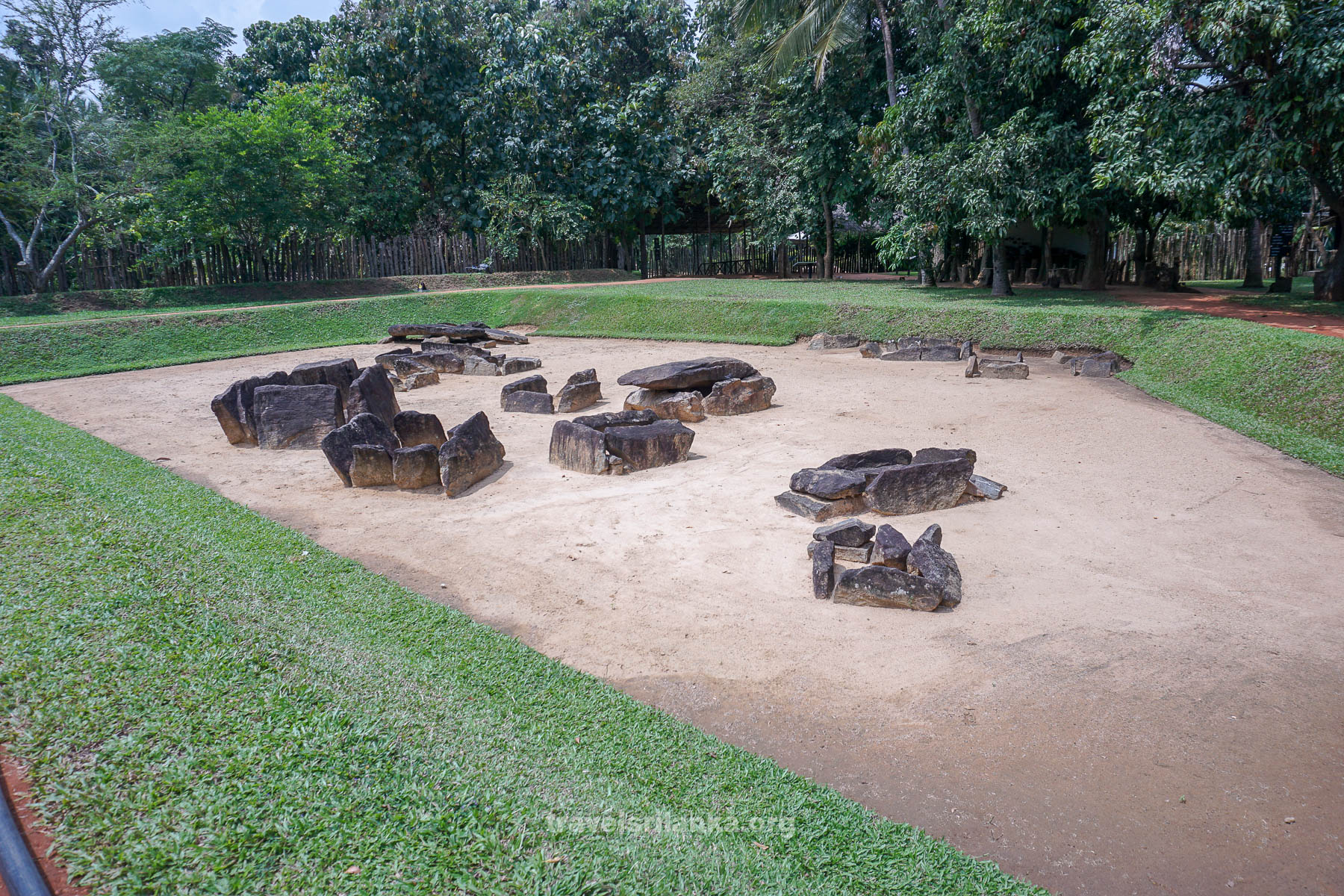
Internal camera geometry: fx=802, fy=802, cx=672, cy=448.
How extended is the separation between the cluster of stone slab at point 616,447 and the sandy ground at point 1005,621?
0.18 metres

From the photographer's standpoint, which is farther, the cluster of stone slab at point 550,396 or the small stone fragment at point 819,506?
the cluster of stone slab at point 550,396

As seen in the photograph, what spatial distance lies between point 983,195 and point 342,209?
17371 mm

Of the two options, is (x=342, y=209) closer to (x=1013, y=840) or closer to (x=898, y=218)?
(x=898, y=218)

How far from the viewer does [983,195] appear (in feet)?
49.6

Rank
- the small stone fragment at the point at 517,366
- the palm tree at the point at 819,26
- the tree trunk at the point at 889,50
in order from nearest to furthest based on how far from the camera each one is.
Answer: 1. the small stone fragment at the point at 517,366
2. the tree trunk at the point at 889,50
3. the palm tree at the point at 819,26

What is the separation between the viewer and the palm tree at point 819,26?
63.7 ft

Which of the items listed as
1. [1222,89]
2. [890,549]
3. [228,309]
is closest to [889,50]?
[1222,89]

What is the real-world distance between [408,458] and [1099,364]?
948 cm

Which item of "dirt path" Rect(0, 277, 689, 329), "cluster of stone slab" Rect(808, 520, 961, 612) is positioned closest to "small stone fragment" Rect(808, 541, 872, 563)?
"cluster of stone slab" Rect(808, 520, 961, 612)

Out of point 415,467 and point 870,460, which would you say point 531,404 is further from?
point 870,460

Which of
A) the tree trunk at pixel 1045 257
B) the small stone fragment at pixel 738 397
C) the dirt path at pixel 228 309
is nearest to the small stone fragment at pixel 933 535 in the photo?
the small stone fragment at pixel 738 397

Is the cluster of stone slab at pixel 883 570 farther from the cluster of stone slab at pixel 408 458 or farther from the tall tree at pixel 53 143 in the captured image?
the tall tree at pixel 53 143

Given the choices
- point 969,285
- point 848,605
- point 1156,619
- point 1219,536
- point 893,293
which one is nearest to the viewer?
point 1156,619

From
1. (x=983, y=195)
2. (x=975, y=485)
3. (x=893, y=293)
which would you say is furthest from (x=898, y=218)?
(x=975, y=485)
